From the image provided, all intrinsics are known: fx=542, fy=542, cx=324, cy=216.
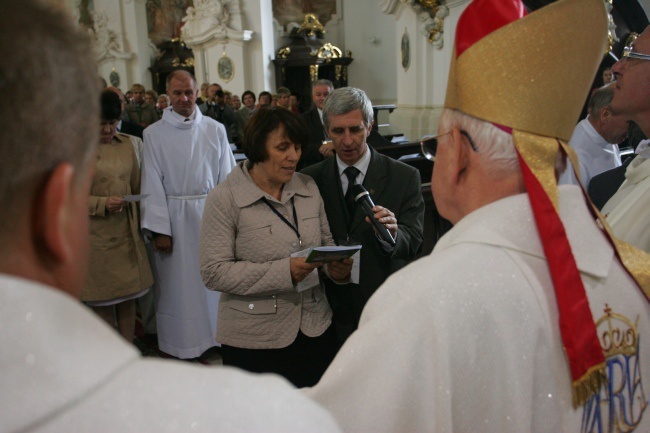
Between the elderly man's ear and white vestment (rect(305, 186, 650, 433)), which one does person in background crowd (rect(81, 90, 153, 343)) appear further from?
the elderly man's ear

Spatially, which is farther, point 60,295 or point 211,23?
point 211,23

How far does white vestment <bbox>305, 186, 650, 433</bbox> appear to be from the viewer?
984 millimetres

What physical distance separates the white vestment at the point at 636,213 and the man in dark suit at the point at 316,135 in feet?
6.19

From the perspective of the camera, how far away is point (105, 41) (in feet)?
55.5

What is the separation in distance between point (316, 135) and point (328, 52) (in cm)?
1189

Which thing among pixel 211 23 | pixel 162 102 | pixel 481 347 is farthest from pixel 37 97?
pixel 211 23

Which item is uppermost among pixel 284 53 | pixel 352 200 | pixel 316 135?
pixel 284 53

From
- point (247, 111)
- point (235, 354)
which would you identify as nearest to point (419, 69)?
point (247, 111)

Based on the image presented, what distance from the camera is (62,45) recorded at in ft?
1.65

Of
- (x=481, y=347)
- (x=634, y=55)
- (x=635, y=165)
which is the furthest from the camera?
(x=635, y=165)

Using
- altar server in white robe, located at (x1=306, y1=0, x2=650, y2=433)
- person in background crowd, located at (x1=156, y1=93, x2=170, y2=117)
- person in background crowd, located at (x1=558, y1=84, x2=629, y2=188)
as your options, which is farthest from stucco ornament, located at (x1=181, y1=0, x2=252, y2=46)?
altar server in white robe, located at (x1=306, y1=0, x2=650, y2=433)

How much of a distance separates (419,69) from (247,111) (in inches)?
116

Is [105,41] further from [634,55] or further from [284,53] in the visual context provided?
[634,55]

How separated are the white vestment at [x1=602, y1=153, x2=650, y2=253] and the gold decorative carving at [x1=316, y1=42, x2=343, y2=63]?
14602mm
